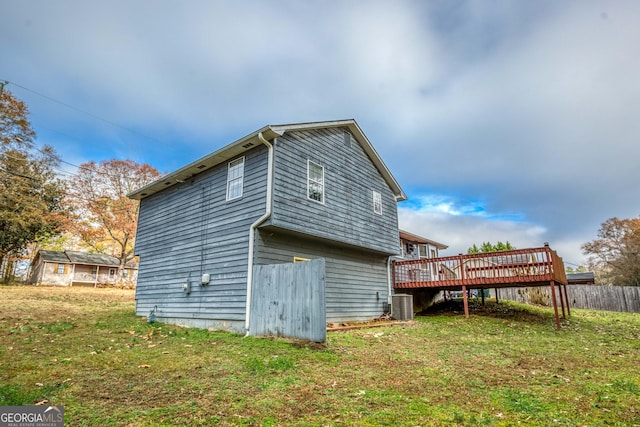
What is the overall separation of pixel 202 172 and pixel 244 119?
691cm

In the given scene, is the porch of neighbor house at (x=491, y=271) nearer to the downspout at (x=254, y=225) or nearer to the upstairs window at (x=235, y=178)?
the downspout at (x=254, y=225)

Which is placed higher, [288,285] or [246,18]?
[246,18]

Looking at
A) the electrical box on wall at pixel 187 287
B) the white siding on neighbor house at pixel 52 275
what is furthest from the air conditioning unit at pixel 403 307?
the white siding on neighbor house at pixel 52 275

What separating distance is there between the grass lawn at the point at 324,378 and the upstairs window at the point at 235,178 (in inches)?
161

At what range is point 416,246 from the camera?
26.0m

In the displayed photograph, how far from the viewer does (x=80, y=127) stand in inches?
840

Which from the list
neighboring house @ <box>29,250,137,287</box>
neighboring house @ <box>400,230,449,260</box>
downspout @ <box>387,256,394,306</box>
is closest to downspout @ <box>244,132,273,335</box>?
downspout @ <box>387,256,394,306</box>

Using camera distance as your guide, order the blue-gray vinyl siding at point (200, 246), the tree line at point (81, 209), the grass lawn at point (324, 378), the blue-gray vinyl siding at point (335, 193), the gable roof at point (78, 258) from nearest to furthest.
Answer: the grass lawn at point (324, 378), the blue-gray vinyl siding at point (200, 246), the blue-gray vinyl siding at point (335, 193), the tree line at point (81, 209), the gable roof at point (78, 258)

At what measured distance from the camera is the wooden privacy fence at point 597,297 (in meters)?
20.5

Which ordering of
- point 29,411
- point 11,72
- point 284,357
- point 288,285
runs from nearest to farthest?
point 29,411
point 284,357
point 288,285
point 11,72

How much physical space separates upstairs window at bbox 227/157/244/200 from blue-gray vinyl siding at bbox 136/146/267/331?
20cm

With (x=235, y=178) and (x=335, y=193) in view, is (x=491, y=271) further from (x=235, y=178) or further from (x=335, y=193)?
(x=235, y=178)

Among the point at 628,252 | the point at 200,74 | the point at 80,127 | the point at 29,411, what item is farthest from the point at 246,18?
the point at 628,252

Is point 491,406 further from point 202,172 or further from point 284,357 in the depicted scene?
point 202,172
